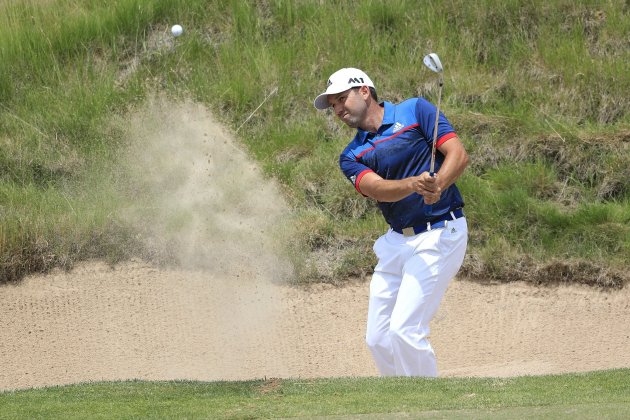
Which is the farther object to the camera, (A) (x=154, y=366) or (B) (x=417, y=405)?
(A) (x=154, y=366)

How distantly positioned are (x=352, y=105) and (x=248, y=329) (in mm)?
3741

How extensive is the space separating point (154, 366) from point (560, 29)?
5.90 meters

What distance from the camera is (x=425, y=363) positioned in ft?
21.8

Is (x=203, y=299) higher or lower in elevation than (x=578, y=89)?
lower

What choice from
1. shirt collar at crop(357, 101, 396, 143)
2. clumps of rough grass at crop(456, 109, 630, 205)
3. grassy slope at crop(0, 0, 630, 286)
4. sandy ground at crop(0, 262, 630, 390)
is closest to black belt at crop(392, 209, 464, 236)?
shirt collar at crop(357, 101, 396, 143)

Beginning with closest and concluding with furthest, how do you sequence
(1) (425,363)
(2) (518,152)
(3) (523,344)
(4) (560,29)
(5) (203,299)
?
(1) (425,363)
(3) (523,344)
(5) (203,299)
(2) (518,152)
(4) (560,29)

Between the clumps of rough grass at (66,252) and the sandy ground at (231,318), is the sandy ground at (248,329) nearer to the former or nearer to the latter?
the sandy ground at (231,318)

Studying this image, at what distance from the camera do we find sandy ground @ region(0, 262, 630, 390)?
9578mm

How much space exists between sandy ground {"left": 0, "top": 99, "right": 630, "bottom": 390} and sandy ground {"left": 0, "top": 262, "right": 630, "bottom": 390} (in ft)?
0.04

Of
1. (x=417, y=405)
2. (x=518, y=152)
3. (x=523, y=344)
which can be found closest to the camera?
(x=417, y=405)

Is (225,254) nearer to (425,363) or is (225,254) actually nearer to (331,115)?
(331,115)

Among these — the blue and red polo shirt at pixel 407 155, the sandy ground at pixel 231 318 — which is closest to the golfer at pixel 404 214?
the blue and red polo shirt at pixel 407 155

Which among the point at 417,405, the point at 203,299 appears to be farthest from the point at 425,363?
the point at 203,299

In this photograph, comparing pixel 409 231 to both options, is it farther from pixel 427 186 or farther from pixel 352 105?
pixel 352 105
